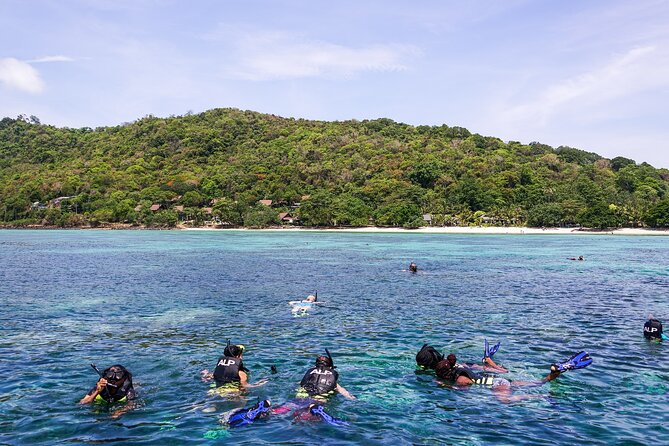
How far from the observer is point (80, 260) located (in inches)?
2237

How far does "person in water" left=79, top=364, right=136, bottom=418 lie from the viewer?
12.3 metres

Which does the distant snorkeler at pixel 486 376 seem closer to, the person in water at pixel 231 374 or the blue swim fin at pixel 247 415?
the person in water at pixel 231 374

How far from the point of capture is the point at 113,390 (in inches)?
490

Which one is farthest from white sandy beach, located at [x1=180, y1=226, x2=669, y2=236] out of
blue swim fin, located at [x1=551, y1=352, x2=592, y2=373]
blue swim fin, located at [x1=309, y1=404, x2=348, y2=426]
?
blue swim fin, located at [x1=309, y1=404, x2=348, y2=426]

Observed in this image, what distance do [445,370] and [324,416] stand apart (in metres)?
4.67

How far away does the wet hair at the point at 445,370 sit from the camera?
14.5m

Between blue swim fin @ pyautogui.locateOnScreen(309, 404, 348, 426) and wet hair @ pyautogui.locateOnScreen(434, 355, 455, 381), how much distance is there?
4274 millimetres

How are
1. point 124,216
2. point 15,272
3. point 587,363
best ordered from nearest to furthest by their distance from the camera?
point 587,363 → point 15,272 → point 124,216

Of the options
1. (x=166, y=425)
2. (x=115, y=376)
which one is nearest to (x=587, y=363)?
(x=166, y=425)

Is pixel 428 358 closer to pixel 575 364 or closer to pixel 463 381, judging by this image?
pixel 463 381

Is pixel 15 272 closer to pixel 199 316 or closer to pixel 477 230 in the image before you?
pixel 199 316

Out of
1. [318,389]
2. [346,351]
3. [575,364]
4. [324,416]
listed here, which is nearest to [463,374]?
[575,364]

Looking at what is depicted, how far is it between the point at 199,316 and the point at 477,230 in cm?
12380

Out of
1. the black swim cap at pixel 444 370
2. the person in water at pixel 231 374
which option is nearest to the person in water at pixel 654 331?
the black swim cap at pixel 444 370
